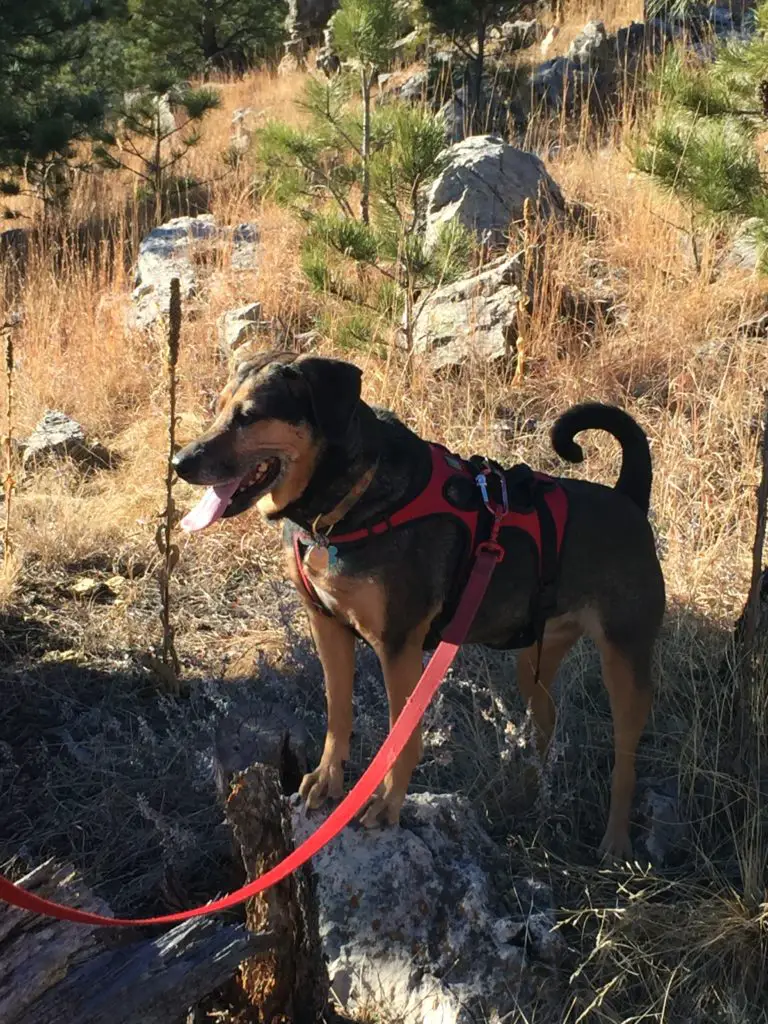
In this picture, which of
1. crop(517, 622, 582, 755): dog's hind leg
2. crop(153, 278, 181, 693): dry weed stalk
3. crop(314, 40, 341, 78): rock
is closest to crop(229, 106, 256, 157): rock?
crop(314, 40, 341, 78): rock

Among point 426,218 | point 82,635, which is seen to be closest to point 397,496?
point 82,635

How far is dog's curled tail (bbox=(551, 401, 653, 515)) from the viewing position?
260 cm

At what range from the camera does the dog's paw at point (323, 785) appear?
2539 millimetres

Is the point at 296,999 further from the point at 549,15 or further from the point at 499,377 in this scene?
the point at 549,15

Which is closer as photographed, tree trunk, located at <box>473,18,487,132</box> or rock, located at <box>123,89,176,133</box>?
tree trunk, located at <box>473,18,487,132</box>

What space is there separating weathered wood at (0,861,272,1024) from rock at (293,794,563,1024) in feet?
1.60

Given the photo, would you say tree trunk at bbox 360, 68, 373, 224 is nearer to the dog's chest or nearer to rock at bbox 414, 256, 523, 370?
rock at bbox 414, 256, 523, 370

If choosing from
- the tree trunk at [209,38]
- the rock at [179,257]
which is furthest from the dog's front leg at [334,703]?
the tree trunk at [209,38]

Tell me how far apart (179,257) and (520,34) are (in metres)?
8.05

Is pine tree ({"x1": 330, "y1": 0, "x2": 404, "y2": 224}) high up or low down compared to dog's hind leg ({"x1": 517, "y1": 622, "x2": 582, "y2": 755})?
up

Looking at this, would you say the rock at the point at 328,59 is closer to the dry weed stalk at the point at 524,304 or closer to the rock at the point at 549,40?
the rock at the point at 549,40

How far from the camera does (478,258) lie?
20.4 ft

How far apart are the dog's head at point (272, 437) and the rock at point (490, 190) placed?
185 inches

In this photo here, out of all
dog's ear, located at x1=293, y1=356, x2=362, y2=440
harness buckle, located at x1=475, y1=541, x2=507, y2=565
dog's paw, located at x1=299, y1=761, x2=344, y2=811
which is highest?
dog's ear, located at x1=293, y1=356, x2=362, y2=440
